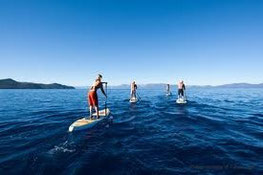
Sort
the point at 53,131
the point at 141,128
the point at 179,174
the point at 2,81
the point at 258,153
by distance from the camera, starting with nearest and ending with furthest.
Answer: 1. the point at 179,174
2. the point at 258,153
3. the point at 53,131
4. the point at 141,128
5. the point at 2,81

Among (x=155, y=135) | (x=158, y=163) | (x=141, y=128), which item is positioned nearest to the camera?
(x=158, y=163)

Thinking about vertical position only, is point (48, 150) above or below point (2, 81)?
below

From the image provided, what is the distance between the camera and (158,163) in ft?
22.0

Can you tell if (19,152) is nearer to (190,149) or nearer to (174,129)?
(190,149)

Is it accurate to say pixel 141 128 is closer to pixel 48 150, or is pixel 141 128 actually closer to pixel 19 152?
pixel 48 150

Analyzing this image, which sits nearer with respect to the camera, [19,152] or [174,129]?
[19,152]

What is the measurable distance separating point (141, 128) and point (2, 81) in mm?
219262

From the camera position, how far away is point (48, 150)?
308 inches

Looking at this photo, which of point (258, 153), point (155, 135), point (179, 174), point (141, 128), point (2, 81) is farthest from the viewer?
point (2, 81)

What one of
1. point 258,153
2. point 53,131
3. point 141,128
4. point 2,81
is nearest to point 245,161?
point 258,153

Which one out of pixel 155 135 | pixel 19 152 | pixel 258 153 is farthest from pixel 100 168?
pixel 258 153

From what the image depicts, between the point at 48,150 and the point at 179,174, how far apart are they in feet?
18.4

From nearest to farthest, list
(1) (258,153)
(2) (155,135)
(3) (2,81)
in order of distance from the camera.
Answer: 1. (1) (258,153)
2. (2) (155,135)
3. (3) (2,81)

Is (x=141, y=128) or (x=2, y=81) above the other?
(x=2, y=81)
